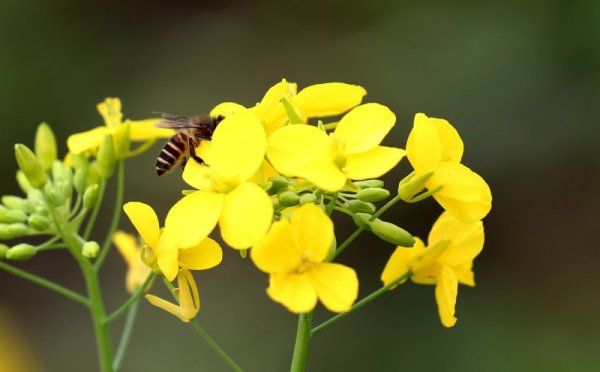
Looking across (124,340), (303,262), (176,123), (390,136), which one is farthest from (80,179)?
(390,136)

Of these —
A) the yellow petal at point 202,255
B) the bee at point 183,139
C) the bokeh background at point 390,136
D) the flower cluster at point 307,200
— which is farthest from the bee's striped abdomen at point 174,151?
the bokeh background at point 390,136

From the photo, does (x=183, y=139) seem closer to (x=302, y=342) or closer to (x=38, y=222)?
(x=38, y=222)

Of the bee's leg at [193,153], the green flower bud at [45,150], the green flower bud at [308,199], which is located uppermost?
the green flower bud at [308,199]

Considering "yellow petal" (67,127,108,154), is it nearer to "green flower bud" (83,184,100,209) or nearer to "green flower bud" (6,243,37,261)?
"green flower bud" (83,184,100,209)

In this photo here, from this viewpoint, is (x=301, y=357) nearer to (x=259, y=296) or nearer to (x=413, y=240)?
(x=413, y=240)

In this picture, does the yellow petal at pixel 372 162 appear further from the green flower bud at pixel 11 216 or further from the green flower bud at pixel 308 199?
the green flower bud at pixel 11 216

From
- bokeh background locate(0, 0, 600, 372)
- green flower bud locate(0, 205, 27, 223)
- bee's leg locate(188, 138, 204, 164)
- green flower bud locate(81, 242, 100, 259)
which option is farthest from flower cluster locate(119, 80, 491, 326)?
bokeh background locate(0, 0, 600, 372)
